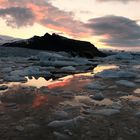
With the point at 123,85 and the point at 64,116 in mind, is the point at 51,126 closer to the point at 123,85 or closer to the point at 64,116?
the point at 64,116

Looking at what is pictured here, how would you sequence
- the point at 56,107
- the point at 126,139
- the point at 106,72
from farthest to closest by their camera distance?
the point at 106,72, the point at 56,107, the point at 126,139

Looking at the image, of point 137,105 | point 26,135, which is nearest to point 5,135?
point 26,135

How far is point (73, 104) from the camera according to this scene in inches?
260

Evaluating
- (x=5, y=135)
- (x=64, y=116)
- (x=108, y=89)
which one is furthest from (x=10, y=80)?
(x=5, y=135)

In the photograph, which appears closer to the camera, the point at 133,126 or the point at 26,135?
the point at 26,135

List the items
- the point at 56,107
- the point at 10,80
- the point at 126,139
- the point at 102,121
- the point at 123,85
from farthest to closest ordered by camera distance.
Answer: the point at 10,80 < the point at 123,85 < the point at 56,107 < the point at 102,121 < the point at 126,139

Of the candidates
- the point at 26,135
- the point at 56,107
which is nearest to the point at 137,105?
the point at 56,107

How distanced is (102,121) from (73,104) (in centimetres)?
140

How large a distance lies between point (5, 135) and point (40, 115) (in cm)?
126

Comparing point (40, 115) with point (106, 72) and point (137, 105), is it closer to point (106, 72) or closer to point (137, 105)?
point (137, 105)

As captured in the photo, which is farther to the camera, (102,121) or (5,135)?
(102,121)

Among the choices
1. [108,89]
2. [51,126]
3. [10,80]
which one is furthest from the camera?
[10,80]

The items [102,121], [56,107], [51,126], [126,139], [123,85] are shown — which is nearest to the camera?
[126,139]

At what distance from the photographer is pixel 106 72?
1280 cm
